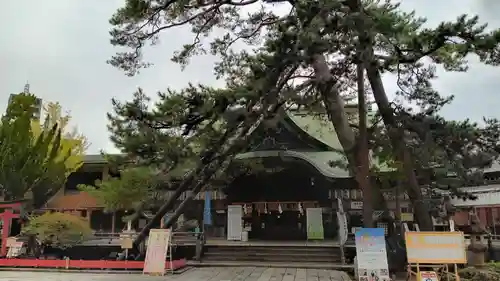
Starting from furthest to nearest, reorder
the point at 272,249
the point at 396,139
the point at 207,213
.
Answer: the point at 207,213 < the point at 272,249 < the point at 396,139

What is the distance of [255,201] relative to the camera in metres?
19.5

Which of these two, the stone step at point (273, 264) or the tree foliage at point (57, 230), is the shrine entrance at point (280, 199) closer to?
the stone step at point (273, 264)

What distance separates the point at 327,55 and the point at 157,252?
8073 millimetres

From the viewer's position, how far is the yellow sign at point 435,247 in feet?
30.6

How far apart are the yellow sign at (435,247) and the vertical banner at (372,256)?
67 centimetres

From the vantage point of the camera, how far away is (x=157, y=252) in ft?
40.5

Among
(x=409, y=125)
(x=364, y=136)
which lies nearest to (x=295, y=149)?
(x=364, y=136)

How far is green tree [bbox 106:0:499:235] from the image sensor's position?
27.1ft

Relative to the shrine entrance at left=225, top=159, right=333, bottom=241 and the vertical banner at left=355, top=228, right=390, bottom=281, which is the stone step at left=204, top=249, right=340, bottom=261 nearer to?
the shrine entrance at left=225, top=159, right=333, bottom=241

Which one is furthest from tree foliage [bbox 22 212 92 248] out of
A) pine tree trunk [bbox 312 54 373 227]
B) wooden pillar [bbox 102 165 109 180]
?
pine tree trunk [bbox 312 54 373 227]

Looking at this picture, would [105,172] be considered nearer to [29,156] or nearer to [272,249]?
[29,156]

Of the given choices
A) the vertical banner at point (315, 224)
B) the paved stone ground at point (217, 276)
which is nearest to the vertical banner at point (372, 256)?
the paved stone ground at point (217, 276)

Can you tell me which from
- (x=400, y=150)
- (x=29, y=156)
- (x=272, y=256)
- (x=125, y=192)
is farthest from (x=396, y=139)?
(x=29, y=156)

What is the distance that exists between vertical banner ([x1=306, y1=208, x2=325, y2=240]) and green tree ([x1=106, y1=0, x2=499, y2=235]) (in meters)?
7.54
